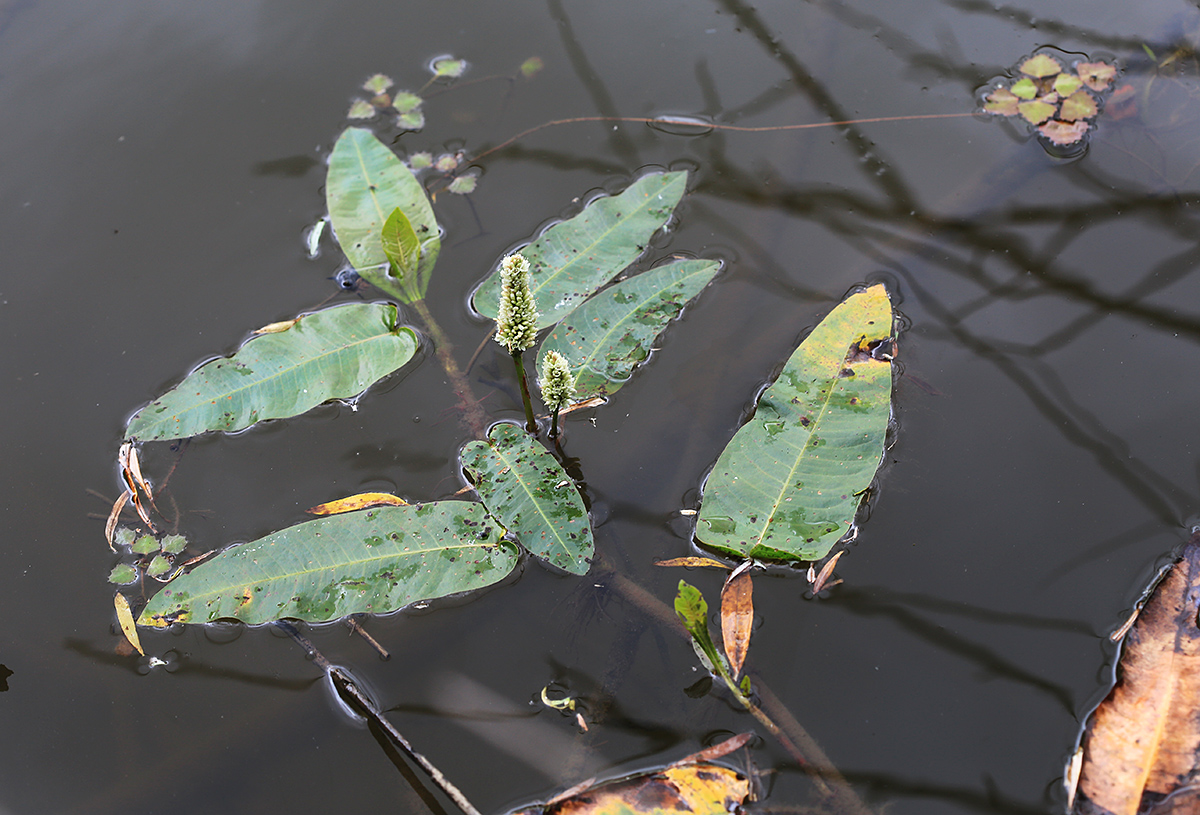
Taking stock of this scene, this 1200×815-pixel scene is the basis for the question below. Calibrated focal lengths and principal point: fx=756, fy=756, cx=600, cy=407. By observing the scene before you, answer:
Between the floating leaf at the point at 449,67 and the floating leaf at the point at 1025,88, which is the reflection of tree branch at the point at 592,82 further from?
the floating leaf at the point at 1025,88

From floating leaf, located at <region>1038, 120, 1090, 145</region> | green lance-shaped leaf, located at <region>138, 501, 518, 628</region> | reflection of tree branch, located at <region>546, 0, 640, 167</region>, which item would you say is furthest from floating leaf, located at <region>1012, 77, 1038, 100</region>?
green lance-shaped leaf, located at <region>138, 501, 518, 628</region>

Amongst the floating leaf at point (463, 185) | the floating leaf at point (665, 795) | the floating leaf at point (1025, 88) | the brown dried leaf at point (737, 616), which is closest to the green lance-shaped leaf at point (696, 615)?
the brown dried leaf at point (737, 616)

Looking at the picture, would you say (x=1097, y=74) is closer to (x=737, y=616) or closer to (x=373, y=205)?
(x=737, y=616)

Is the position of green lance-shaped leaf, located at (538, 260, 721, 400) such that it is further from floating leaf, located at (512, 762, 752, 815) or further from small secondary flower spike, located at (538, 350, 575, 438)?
floating leaf, located at (512, 762, 752, 815)

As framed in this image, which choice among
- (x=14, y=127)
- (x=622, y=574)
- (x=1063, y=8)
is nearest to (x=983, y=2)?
(x=1063, y=8)

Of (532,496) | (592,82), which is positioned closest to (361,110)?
(592,82)

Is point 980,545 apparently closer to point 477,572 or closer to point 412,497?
point 477,572
